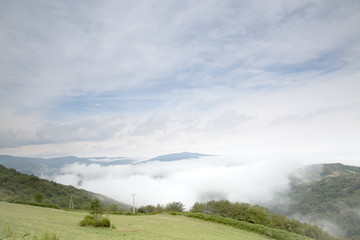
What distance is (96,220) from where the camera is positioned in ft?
67.1

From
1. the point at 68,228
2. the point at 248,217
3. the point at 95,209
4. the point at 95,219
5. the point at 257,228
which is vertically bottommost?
the point at 248,217

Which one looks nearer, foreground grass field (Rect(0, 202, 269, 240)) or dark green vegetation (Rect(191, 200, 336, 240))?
foreground grass field (Rect(0, 202, 269, 240))

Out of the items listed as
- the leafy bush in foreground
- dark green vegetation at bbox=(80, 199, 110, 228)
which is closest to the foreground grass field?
dark green vegetation at bbox=(80, 199, 110, 228)

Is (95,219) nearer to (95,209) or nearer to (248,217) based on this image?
(95,209)

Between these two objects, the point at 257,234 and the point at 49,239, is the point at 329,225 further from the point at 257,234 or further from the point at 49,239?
the point at 49,239

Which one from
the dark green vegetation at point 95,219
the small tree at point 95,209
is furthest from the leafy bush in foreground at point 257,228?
the small tree at point 95,209

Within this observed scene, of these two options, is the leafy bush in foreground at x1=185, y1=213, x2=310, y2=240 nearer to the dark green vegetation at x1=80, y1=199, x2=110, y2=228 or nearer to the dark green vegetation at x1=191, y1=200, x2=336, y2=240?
the dark green vegetation at x1=191, y1=200, x2=336, y2=240

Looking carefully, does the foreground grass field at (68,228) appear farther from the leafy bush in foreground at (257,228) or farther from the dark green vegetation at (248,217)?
the dark green vegetation at (248,217)

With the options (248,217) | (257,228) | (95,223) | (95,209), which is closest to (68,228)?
(95,223)

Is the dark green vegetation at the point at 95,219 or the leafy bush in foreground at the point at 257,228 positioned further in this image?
the leafy bush in foreground at the point at 257,228

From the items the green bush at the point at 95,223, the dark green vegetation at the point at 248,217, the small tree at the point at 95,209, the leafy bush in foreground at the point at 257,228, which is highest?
the small tree at the point at 95,209

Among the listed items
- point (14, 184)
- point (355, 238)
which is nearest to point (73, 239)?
point (14, 184)

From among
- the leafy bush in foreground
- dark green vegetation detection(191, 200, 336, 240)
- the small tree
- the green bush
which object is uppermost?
the small tree

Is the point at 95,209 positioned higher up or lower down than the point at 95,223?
higher up
